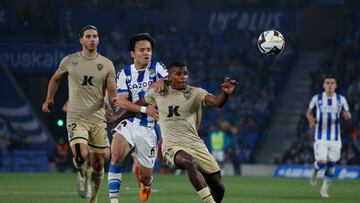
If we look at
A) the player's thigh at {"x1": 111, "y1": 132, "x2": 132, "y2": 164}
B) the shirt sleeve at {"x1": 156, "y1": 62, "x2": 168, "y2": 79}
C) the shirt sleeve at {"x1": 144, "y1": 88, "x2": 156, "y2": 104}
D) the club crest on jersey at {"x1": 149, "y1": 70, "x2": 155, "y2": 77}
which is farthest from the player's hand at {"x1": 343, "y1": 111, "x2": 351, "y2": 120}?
the shirt sleeve at {"x1": 144, "y1": 88, "x2": 156, "y2": 104}

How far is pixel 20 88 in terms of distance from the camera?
39.5 m

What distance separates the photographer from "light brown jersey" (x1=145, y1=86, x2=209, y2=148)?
1337cm

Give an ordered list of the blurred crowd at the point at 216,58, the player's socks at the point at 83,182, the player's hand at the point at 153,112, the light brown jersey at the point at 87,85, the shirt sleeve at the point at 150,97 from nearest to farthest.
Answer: the player's hand at the point at 153,112
the shirt sleeve at the point at 150,97
the light brown jersey at the point at 87,85
the player's socks at the point at 83,182
the blurred crowd at the point at 216,58

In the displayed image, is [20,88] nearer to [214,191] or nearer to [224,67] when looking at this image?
[224,67]

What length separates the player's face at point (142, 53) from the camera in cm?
1504

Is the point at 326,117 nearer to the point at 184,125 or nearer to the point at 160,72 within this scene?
the point at 160,72

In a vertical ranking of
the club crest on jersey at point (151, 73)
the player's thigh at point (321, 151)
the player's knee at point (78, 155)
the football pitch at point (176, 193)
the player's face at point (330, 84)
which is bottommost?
the football pitch at point (176, 193)

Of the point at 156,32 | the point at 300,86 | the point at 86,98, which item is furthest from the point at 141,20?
the point at 86,98

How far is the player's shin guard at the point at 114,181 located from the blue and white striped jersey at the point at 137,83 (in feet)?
2.69

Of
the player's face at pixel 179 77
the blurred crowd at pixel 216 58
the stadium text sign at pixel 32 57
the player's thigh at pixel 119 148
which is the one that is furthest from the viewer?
the blurred crowd at pixel 216 58

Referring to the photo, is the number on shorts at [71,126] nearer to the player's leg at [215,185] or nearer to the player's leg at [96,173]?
the player's leg at [96,173]

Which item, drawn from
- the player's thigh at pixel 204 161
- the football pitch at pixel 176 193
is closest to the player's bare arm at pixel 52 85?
the football pitch at pixel 176 193

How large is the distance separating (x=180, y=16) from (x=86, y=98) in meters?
28.9

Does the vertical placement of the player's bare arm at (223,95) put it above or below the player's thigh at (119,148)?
above
